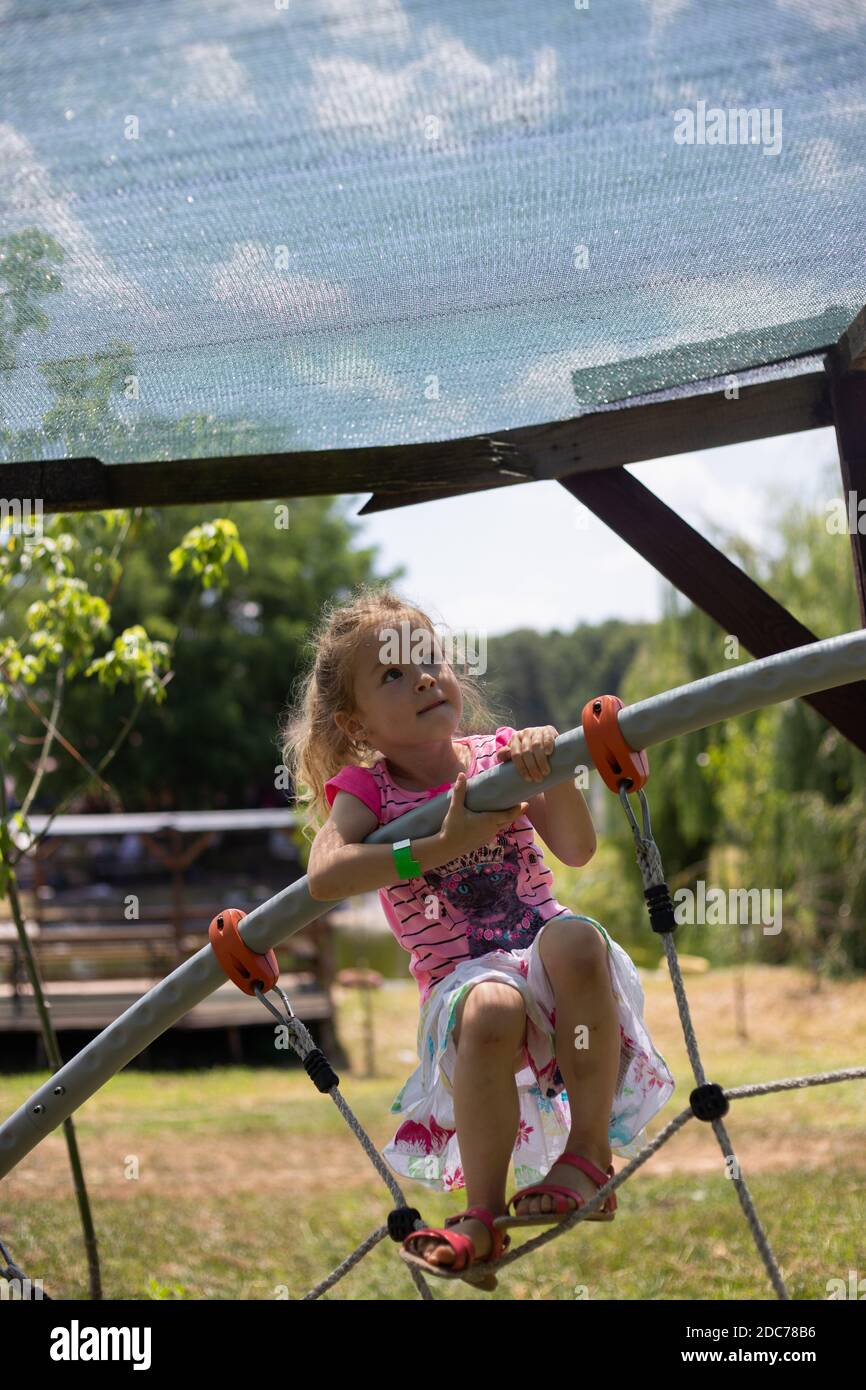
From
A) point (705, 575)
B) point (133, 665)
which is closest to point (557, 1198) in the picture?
point (705, 575)

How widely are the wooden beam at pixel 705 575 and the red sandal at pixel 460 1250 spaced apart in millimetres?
1423

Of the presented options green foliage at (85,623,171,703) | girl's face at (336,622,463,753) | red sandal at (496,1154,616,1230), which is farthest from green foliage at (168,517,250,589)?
red sandal at (496,1154,616,1230)

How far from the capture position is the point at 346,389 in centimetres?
278

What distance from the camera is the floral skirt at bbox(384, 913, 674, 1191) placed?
2.12 meters

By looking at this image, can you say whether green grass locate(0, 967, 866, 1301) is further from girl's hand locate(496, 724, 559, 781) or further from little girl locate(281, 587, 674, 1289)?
girl's hand locate(496, 724, 559, 781)

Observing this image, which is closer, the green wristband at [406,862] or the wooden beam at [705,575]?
the green wristband at [406,862]

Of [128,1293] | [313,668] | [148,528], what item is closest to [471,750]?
[313,668]

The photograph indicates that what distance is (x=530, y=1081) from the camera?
221cm

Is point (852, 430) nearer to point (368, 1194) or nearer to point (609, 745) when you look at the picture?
point (609, 745)

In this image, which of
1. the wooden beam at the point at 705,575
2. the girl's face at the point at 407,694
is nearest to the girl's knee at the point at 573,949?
the girl's face at the point at 407,694

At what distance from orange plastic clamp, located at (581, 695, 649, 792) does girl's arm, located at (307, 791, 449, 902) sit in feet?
0.90

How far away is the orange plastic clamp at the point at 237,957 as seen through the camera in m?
2.25

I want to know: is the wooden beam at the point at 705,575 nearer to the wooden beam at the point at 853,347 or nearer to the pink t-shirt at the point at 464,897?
the wooden beam at the point at 853,347
